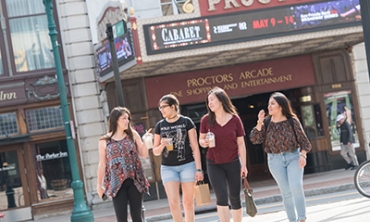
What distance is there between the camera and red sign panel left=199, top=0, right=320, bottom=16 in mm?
18609

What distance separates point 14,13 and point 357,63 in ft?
34.4

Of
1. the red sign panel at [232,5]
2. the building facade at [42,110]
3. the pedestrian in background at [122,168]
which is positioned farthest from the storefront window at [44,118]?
the pedestrian in background at [122,168]

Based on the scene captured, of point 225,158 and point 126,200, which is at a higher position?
point 225,158

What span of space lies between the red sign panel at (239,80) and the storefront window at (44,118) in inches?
109

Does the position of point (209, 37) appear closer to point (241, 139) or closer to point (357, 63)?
point (357, 63)

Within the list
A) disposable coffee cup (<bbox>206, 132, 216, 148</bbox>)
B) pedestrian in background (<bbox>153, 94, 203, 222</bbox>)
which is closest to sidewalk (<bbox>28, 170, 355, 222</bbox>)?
pedestrian in background (<bbox>153, 94, 203, 222</bbox>)

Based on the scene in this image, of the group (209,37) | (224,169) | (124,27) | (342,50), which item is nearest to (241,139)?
(224,169)

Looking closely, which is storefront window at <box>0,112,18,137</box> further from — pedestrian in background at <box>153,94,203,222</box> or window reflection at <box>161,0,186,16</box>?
pedestrian in background at <box>153,94,203,222</box>

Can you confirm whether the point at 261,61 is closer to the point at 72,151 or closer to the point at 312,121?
the point at 312,121

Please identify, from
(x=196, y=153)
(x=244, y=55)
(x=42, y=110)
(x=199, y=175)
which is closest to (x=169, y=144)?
(x=196, y=153)

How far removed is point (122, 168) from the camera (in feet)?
28.3

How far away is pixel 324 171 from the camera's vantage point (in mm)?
23047

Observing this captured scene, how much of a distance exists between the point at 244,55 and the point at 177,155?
11.9 meters

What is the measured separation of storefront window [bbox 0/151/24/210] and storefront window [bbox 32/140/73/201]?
1.80 feet
